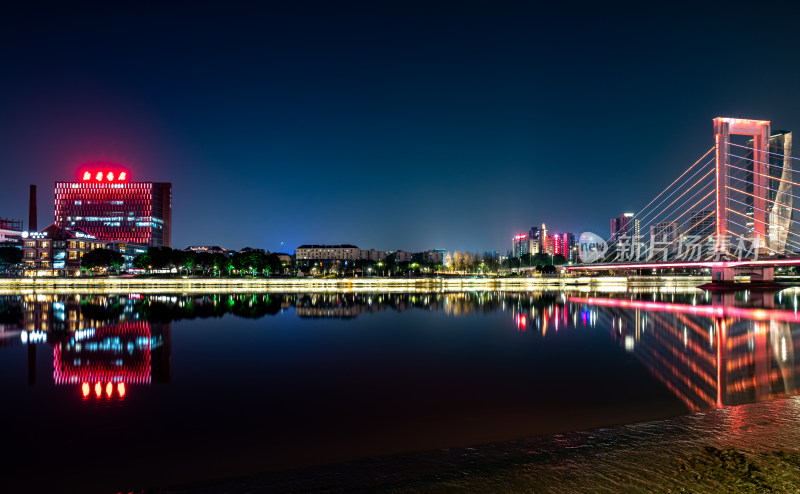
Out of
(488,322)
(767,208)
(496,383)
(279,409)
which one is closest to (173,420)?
(279,409)

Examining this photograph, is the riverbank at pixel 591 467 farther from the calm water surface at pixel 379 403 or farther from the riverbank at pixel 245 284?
the riverbank at pixel 245 284

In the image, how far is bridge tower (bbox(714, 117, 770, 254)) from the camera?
131 feet

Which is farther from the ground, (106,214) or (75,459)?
(106,214)

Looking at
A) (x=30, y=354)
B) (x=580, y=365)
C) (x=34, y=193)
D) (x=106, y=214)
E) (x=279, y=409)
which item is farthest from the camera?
(x=106, y=214)

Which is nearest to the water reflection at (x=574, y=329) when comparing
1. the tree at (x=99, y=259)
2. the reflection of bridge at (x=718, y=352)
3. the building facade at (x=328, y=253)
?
the reflection of bridge at (x=718, y=352)

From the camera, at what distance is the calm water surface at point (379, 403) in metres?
4.92

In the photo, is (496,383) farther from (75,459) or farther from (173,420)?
(75,459)

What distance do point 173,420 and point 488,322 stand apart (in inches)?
588

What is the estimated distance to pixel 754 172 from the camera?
42.2m

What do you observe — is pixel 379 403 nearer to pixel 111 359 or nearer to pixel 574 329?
pixel 111 359

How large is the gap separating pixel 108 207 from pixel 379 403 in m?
127

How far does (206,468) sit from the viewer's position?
5551mm

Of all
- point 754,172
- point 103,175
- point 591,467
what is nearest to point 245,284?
→ point 754,172

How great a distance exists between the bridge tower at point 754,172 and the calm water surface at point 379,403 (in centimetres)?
2563
